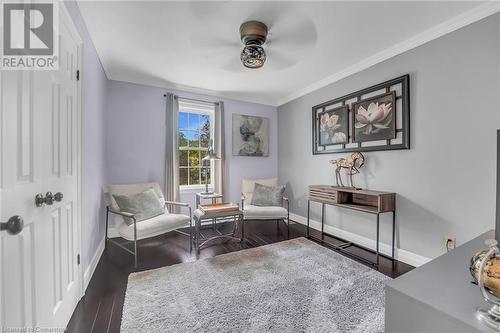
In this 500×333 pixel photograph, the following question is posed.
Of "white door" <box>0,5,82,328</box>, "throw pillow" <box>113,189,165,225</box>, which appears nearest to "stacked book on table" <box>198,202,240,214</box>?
"throw pillow" <box>113,189,165,225</box>

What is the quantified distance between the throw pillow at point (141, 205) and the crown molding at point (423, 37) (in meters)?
3.10

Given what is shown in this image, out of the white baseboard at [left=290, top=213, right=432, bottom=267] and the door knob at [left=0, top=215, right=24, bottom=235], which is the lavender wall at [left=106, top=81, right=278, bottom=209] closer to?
the white baseboard at [left=290, top=213, right=432, bottom=267]

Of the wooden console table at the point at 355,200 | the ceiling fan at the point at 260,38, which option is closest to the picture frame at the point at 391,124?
the wooden console table at the point at 355,200

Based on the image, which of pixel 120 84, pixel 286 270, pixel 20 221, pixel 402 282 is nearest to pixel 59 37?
pixel 20 221

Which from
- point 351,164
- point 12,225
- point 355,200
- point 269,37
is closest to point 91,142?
point 12,225

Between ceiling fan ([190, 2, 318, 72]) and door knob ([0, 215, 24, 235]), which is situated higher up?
ceiling fan ([190, 2, 318, 72])

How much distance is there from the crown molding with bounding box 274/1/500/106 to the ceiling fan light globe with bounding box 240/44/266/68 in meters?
1.45

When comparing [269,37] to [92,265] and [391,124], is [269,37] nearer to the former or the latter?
[391,124]

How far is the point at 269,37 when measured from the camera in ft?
7.45

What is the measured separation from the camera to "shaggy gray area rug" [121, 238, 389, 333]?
4.88ft

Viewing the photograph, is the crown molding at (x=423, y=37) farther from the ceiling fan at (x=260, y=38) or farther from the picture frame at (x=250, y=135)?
the picture frame at (x=250, y=135)

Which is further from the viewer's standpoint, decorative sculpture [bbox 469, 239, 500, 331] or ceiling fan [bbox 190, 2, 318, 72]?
ceiling fan [bbox 190, 2, 318, 72]

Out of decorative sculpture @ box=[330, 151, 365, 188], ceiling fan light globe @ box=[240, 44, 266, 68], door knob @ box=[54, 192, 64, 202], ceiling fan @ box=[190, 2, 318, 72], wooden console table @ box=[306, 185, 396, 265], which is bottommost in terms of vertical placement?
wooden console table @ box=[306, 185, 396, 265]

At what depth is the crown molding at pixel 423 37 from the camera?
1.83 metres
